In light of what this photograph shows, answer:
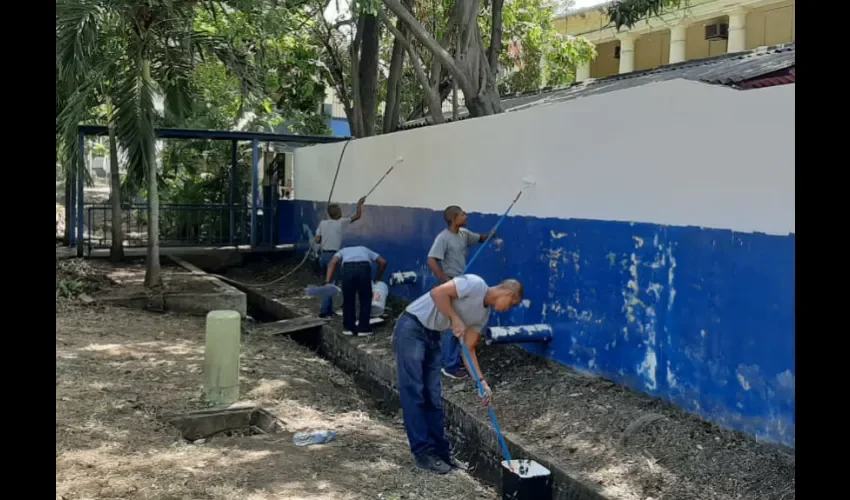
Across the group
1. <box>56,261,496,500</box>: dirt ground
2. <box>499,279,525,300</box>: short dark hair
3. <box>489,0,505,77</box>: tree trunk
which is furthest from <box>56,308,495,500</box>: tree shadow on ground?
<box>489,0,505,77</box>: tree trunk

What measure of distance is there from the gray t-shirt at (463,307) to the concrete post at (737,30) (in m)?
14.4

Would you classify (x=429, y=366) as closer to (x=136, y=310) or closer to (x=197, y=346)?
(x=197, y=346)

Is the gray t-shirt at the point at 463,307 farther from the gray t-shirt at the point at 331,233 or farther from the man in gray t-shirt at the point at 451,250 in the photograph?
the gray t-shirt at the point at 331,233

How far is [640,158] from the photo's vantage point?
6.16 metres

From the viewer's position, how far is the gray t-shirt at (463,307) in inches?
212

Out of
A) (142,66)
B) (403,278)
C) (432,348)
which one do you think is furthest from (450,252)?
(142,66)

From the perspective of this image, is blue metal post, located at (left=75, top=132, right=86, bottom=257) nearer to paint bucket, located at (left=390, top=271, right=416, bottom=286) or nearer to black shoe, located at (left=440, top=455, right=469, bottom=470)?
paint bucket, located at (left=390, top=271, right=416, bottom=286)

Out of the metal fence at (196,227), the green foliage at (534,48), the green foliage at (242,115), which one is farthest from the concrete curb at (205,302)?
the green foliage at (534,48)

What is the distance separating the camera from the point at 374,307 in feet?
32.9

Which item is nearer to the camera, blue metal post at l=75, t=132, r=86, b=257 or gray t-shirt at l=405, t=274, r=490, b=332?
gray t-shirt at l=405, t=274, r=490, b=332

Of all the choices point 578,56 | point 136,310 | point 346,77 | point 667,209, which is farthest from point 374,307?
point 578,56

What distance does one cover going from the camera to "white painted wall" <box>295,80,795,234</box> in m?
4.96

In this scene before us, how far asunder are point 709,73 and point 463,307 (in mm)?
4462

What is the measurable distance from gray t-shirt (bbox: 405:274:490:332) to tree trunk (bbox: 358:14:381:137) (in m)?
9.29
